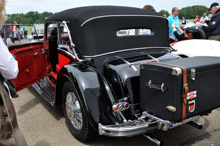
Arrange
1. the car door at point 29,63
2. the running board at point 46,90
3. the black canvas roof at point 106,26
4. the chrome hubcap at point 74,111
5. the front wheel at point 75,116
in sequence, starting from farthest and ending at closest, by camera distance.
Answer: the car door at point 29,63, the running board at point 46,90, the black canvas roof at point 106,26, the chrome hubcap at point 74,111, the front wheel at point 75,116

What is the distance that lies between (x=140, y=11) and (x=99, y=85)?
5.60ft

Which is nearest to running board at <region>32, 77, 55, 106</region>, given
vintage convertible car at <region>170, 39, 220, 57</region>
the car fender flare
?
the car fender flare

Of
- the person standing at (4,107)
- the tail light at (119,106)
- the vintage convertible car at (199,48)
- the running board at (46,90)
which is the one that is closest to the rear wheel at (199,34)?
the vintage convertible car at (199,48)

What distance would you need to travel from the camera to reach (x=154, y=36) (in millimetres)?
3619

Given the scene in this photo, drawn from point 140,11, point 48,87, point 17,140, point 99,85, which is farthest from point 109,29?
point 17,140

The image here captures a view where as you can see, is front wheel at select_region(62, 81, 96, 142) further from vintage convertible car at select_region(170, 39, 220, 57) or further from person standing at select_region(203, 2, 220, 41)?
person standing at select_region(203, 2, 220, 41)

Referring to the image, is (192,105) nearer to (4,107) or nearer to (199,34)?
(4,107)

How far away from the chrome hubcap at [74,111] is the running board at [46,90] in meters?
0.47

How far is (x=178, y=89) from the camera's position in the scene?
205 cm

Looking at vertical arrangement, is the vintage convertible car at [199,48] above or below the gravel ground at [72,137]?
above

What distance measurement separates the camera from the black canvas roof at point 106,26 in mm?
3102

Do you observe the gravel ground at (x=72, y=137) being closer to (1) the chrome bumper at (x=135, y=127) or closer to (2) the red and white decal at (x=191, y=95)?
(1) the chrome bumper at (x=135, y=127)

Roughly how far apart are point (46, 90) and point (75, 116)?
4.28 feet

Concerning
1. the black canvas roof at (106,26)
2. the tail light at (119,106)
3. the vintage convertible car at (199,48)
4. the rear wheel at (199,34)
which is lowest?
the tail light at (119,106)
